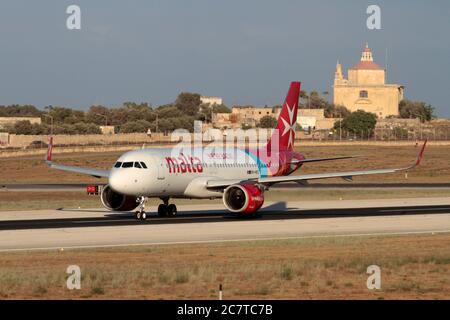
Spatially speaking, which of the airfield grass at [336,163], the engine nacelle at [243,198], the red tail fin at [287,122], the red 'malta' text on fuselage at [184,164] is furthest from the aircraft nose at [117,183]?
the airfield grass at [336,163]

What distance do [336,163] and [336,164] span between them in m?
1.08

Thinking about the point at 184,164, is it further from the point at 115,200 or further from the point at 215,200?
the point at 215,200

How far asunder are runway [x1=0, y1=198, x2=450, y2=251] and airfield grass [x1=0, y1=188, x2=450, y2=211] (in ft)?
16.8

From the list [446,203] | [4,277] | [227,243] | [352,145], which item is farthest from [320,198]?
[352,145]

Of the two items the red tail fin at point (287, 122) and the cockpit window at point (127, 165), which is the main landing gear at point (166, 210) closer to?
the cockpit window at point (127, 165)

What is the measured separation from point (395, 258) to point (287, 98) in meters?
26.7

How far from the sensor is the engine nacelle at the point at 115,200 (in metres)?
52.1

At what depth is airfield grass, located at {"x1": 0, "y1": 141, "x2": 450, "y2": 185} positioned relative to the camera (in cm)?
10349

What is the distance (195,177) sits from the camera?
53.2m

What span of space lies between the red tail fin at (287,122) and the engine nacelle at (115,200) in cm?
1116

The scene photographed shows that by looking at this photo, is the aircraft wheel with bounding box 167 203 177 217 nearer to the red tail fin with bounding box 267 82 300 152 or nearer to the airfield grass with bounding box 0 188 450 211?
the airfield grass with bounding box 0 188 450 211

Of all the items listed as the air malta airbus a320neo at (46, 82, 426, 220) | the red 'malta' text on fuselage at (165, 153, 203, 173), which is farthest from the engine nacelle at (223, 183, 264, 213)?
the red 'malta' text on fuselage at (165, 153, 203, 173)
